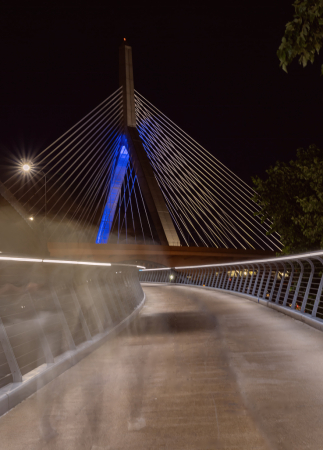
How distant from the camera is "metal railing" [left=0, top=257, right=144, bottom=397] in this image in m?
5.72

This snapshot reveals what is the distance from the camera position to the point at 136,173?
131 feet

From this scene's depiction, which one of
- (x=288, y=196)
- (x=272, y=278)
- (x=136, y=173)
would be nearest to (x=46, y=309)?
(x=288, y=196)

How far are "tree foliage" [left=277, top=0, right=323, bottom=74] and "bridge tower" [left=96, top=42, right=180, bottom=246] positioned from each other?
33879 mm

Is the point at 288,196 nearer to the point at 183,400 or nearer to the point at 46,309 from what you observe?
the point at 46,309

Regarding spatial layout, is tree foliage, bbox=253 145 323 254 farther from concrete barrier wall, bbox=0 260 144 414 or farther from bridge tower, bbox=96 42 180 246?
bridge tower, bbox=96 42 180 246

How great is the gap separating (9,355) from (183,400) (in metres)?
1.80

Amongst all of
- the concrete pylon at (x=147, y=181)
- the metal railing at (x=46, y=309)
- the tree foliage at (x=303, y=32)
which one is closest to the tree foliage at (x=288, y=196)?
the metal railing at (x=46, y=309)

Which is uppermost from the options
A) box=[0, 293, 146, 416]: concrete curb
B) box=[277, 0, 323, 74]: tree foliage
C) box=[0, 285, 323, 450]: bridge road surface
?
box=[277, 0, 323, 74]: tree foliage

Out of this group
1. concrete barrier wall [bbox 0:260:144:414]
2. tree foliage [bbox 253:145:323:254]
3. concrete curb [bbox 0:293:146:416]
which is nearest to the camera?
concrete curb [bbox 0:293:146:416]

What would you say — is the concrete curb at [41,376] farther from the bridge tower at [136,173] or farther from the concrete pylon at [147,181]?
the bridge tower at [136,173]

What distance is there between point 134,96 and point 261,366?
127 feet

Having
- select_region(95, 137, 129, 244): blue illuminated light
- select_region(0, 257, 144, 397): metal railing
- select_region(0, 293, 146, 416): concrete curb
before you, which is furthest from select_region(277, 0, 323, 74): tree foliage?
select_region(95, 137, 129, 244): blue illuminated light

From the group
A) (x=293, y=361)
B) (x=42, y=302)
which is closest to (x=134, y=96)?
(x=42, y=302)

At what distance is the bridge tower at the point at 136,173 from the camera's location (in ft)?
126
